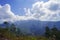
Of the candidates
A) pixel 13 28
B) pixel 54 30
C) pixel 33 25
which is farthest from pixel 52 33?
pixel 13 28

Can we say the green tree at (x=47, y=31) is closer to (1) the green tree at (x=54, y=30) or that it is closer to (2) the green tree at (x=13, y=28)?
(1) the green tree at (x=54, y=30)

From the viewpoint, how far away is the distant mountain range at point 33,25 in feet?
5.88

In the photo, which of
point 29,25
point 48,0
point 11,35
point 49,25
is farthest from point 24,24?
point 48,0

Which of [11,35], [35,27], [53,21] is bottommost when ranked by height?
[11,35]

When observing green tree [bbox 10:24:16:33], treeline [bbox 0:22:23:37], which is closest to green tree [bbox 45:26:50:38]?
treeline [bbox 0:22:23:37]

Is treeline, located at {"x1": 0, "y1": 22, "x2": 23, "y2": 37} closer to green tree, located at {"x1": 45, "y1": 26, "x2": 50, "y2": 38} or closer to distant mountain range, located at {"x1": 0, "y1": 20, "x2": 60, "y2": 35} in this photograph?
distant mountain range, located at {"x1": 0, "y1": 20, "x2": 60, "y2": 35}

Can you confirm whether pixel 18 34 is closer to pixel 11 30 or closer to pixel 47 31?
pixel 11 30

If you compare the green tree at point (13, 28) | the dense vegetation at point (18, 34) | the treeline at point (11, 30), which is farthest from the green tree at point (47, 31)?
the green tree at point (13, 28)

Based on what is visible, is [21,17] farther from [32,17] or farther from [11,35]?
[11,35]

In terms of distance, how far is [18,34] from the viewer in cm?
186

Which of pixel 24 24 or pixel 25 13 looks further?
pixel 25 13

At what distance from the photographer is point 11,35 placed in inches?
72.5

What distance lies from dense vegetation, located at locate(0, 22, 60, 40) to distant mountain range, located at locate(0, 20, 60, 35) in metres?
0.08

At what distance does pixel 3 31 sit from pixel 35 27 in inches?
25.1
